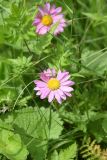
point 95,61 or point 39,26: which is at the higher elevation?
point 39,26

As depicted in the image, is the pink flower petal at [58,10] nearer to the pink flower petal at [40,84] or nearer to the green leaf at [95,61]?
the green leaf at [95,61]

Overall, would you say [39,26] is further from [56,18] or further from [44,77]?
[44,77]

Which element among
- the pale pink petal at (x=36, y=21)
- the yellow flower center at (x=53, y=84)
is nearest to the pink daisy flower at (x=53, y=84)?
the yellow flower center at (x=53, y=84)

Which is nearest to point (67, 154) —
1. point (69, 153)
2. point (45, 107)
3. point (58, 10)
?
point (69, 153)

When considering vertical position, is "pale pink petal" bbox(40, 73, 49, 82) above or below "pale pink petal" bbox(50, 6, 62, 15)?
below

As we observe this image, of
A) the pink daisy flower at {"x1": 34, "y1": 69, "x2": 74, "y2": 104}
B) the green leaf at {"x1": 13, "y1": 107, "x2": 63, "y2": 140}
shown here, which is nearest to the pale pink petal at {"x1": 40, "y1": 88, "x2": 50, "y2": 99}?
the pink daisy flower at {"x1": 34, "y1": 69, "x2": 74, "y2": 104}

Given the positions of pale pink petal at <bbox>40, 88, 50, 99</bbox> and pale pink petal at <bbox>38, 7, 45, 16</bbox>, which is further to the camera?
pale pink petal at <bbox>38, 7, 45, 16</bbox>

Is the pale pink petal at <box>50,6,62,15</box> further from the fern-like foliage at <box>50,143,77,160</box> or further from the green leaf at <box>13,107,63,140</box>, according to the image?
the fern-like foliage at <box>50,143,77,160</box>

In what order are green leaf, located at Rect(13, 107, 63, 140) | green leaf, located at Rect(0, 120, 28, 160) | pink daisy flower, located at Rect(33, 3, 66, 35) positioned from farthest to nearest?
pink daisy flower, located at Rect(33, 3, 66, 35)
green leaf, located at Rect(13, 107, 63, 140)
green leaf, located at Rect(0, 120, 28, 160)
